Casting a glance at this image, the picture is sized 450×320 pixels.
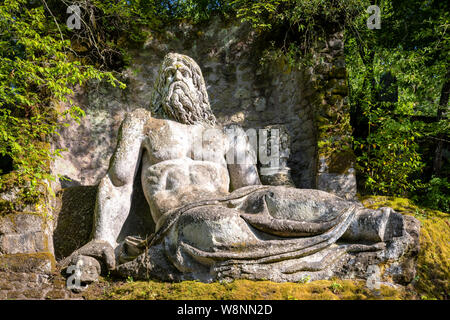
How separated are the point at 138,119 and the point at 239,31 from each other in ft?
8.86

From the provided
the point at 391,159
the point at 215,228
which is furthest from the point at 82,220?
the point at 391,159

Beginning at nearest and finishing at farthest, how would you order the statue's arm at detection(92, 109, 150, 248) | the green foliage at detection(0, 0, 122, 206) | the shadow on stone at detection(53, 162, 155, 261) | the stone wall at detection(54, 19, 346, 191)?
the statue's arm at detection(92, 109, 150, 248), the green foliage at detection(0, 0, 122, 206), the shadow on stone at detection(53, 162, 155, 261), the stone wall at detection(54, 19, 346, 191)

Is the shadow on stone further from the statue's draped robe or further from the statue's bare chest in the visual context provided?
the statue's draped robe

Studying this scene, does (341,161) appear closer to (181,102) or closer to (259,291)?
(181,102)

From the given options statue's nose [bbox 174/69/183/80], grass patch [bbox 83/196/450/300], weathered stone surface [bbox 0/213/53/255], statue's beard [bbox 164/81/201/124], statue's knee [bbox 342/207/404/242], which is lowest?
grass patch [bbox 83/196/450/300]

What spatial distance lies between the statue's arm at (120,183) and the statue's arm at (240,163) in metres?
0.92

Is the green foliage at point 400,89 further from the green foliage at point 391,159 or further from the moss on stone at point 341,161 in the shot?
the moss on stone at point 341,161

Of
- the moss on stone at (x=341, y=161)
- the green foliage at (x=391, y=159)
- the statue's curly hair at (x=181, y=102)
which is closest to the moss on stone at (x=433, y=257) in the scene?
the green foliage at (x=391, y=159)

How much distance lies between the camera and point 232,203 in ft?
10.2

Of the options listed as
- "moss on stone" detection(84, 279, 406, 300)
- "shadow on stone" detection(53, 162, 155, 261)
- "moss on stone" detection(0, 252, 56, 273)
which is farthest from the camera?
"shadow on stone" detection(53, 162, 155, 261)

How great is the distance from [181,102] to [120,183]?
3.32 ft

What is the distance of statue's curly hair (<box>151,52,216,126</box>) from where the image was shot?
398cm

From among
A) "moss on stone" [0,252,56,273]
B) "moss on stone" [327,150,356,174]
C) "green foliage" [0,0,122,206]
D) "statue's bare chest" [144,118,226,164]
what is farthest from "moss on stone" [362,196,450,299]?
"green foliage" [0,0,122,206]
